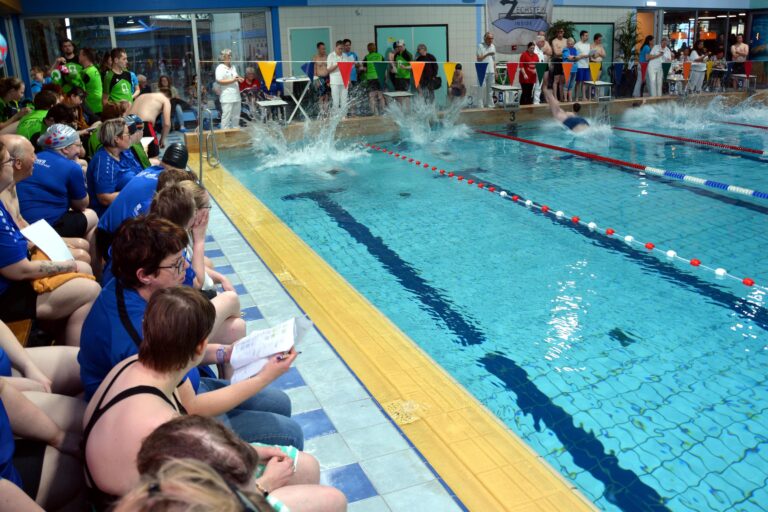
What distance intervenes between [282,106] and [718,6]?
13866 millimetres

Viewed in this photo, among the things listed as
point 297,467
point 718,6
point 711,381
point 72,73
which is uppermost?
point 718,6

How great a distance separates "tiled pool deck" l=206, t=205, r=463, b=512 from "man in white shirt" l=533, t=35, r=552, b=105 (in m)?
10.6

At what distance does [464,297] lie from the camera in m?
4.48

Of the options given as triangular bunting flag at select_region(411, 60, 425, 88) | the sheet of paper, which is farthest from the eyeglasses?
triangular bunting flag at select_region(411, 60, 425, 88)

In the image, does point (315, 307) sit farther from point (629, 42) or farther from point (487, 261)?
point (629, 42)

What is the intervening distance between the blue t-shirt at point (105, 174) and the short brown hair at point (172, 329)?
321cm

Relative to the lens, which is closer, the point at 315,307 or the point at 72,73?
the point at 315,307

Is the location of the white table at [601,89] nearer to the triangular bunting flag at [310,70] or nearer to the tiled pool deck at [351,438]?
the triangular bunting flag at [310,70]

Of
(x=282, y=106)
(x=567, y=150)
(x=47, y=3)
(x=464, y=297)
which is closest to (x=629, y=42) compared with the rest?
(x=567, y=150)

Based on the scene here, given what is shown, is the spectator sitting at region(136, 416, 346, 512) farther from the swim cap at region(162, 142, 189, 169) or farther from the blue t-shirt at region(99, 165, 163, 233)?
the swim cap at region(162, 142, 189, 169)

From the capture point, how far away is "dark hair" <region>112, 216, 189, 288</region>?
2162mm

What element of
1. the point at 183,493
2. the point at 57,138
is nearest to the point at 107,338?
the point at 183,493

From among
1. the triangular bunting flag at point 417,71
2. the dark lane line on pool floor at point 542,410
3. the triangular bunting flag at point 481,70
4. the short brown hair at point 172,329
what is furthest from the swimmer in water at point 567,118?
the short brown hair at point 172,329

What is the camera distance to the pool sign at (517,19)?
13.4 metres
